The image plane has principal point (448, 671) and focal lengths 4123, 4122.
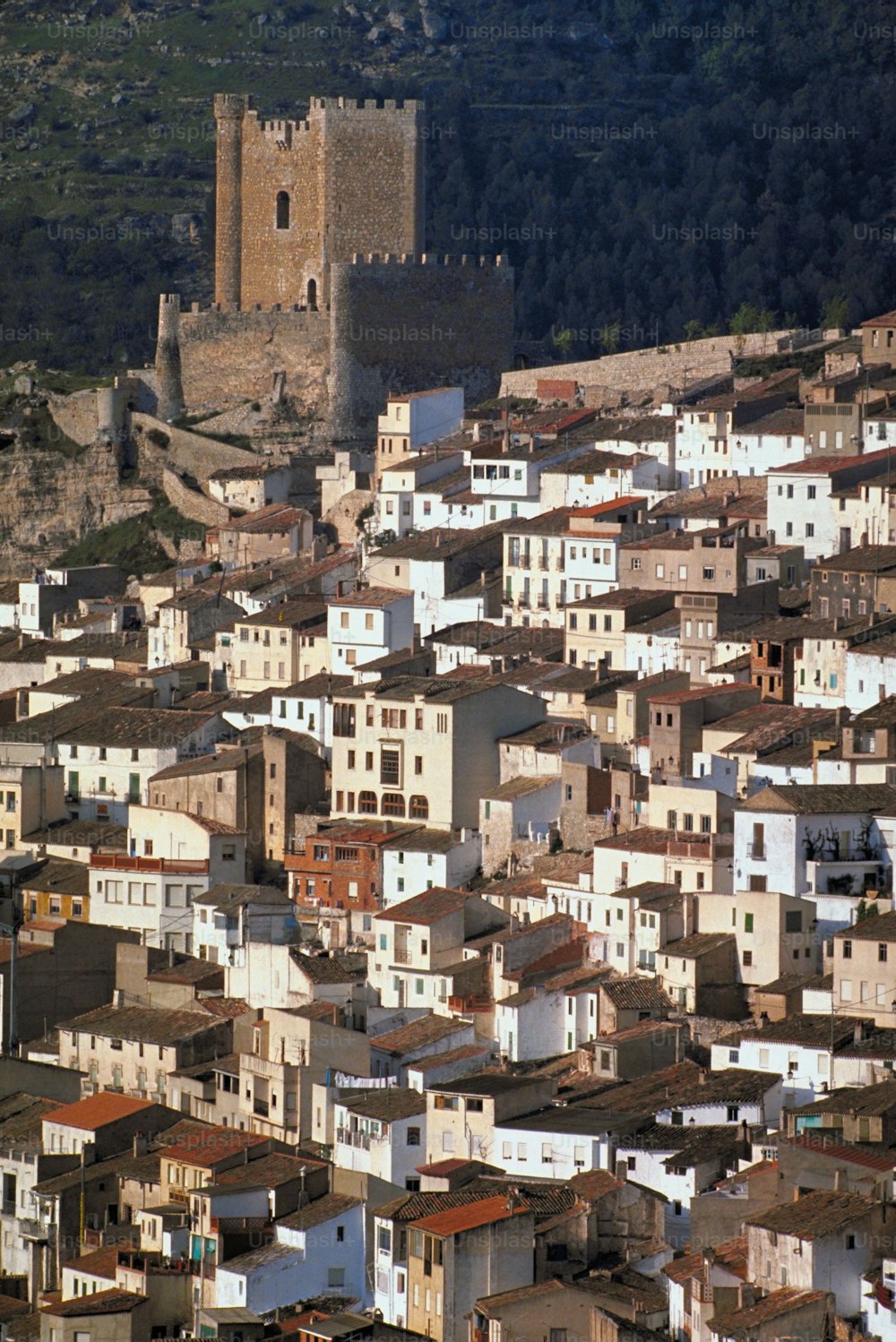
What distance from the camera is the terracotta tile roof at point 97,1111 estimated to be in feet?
176

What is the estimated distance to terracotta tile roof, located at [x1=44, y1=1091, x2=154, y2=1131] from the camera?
53531 millimetres

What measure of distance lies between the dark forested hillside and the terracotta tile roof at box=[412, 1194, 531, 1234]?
40291 mm

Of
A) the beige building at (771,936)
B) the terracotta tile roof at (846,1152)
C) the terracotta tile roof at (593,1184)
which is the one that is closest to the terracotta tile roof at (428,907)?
the beige building at (771,936)

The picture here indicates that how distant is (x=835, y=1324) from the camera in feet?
146

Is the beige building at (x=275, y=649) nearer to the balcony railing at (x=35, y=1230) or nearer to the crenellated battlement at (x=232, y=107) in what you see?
the balcony railing at (x=35, y=1230)

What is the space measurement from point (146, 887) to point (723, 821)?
9083mm

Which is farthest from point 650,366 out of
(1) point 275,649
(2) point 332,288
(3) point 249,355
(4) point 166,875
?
(4) point 166,875

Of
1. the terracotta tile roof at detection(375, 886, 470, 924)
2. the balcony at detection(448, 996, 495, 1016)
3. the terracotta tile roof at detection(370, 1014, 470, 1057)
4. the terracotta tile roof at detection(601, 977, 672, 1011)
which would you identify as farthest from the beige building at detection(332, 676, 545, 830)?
the terracotta tile roof at detection(601, 977, 672, 1011)

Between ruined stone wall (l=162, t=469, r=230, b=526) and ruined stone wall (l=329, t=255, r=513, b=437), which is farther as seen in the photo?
ruined stone wall (l=329, t=255, r=513, b=437)

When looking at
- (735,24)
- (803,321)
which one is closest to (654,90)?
(735,24)

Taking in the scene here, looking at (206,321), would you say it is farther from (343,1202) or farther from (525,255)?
(343,1202)

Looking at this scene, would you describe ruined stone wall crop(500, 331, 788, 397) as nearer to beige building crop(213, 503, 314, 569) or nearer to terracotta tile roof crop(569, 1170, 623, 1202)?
beige building crop(213, 503, 314, 569)

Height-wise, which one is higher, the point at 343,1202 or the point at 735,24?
the point at 735,24

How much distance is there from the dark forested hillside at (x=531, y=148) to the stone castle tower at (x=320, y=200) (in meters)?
8.70
